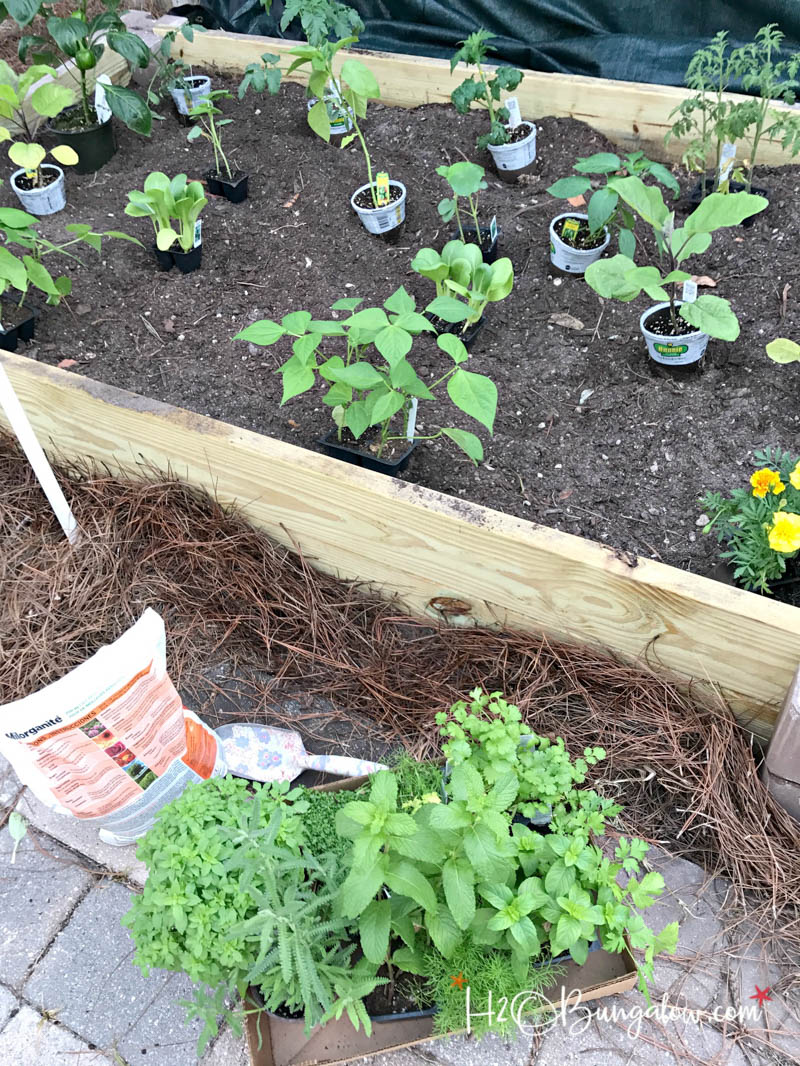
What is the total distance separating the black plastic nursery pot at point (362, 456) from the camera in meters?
1.68

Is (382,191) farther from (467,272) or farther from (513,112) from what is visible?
(467,272)

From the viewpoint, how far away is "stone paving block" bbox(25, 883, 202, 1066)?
1278mm

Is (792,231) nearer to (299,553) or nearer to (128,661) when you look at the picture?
(299,553)

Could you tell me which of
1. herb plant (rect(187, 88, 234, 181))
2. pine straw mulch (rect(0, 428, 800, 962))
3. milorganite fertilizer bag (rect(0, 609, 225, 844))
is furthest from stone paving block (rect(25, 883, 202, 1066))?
herb plant (rect(187, 88, 234, 181))

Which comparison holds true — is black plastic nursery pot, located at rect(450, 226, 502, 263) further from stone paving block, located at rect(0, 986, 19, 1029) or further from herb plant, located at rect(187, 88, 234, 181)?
stone paving block, located at rect(0, 986, 19, 1029)

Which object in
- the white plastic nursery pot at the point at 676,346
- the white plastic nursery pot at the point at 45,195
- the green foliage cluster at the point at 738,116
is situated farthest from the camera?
the white plastic nursery pot at the point at 45,195

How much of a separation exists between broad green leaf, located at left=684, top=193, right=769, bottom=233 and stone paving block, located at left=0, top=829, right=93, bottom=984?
5.56ft

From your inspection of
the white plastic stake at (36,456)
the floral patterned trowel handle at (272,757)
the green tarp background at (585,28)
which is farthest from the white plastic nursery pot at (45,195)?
the floral patterned trowel handle at (272,757)

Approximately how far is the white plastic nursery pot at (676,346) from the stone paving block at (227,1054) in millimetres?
1552

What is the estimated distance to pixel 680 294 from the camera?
192 centimetres

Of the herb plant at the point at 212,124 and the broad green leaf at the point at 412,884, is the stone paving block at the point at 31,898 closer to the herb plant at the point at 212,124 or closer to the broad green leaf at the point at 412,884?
the broad green leaf at the point at 412,884

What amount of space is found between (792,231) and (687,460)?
0.81m

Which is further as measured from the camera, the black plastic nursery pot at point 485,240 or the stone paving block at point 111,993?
the black plastic nursery pot at point 485,240

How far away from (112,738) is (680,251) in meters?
1.41
